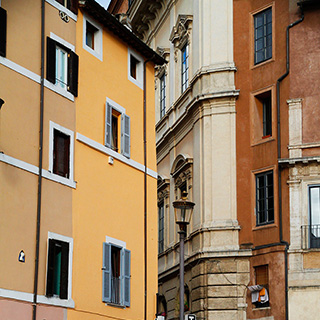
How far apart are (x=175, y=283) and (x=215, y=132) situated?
7654 millimetres

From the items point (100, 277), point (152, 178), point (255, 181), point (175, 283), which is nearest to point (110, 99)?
point (152, 178)

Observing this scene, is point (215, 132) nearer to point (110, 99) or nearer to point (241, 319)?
point (241, 319)

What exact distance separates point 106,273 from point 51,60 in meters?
6.16

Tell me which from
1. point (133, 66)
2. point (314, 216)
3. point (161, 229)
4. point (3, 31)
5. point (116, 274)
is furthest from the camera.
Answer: point (161, 229)

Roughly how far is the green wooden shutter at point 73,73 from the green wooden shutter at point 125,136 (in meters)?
2.62

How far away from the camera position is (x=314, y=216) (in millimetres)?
34156

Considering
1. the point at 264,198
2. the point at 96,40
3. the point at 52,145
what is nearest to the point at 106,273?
the point at 52,145

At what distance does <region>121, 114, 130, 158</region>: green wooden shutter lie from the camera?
28.2m

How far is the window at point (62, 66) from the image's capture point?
25.2 m

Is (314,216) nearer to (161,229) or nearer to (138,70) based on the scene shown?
(138,70)

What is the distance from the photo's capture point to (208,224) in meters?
36.8

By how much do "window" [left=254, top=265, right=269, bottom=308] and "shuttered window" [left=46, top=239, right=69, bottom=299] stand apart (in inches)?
484

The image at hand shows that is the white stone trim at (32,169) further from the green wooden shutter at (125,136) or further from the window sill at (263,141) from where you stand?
the window sill at (263,141)

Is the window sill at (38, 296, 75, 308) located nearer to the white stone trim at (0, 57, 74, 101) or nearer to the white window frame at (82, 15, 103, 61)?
the white stone trim at (0, 57, 74, 101)
